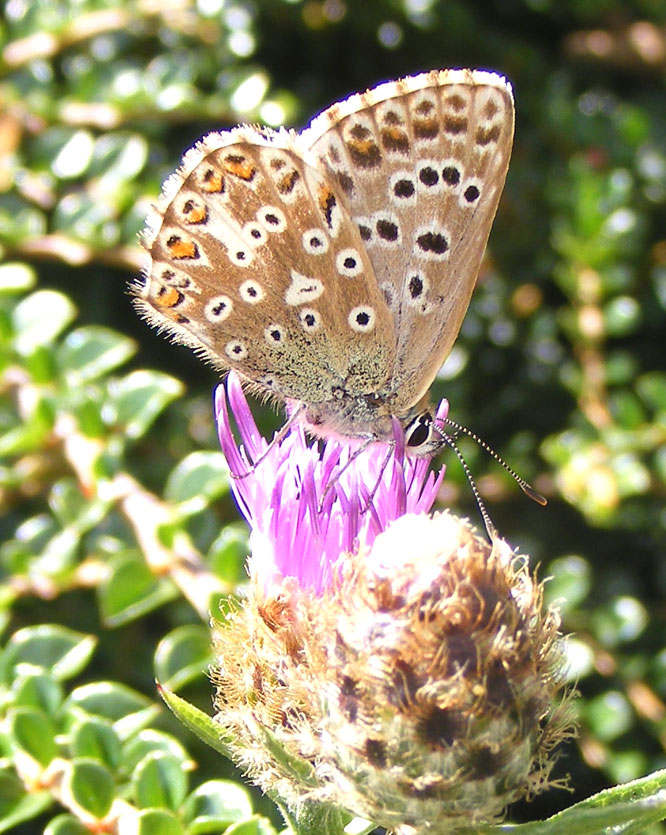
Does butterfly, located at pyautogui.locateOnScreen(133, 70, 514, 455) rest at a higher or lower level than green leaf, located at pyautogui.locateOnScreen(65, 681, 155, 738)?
higher

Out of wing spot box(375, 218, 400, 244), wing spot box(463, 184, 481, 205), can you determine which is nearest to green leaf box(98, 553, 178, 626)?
wing spot box(375, 218, 400, 244)

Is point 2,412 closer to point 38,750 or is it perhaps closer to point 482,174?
point 38,750

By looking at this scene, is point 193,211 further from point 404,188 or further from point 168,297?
point 404,188

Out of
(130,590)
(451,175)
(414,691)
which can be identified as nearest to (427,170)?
(451,175)

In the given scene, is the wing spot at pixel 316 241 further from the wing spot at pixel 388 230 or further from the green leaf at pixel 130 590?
the green leaf at pixel 130 590

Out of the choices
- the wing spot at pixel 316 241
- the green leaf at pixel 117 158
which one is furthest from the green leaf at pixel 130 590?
the green leaf at pixel 117 158

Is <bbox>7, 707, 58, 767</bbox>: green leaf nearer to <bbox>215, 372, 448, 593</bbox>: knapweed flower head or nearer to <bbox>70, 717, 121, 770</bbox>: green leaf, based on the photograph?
<bbox>70, 717, 121, 770</bbox>: green leaf

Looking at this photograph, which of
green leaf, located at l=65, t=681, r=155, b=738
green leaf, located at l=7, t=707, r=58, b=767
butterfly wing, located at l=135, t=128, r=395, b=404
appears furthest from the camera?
butterfly wing, located at l=135, t=128, r=395, b=404
